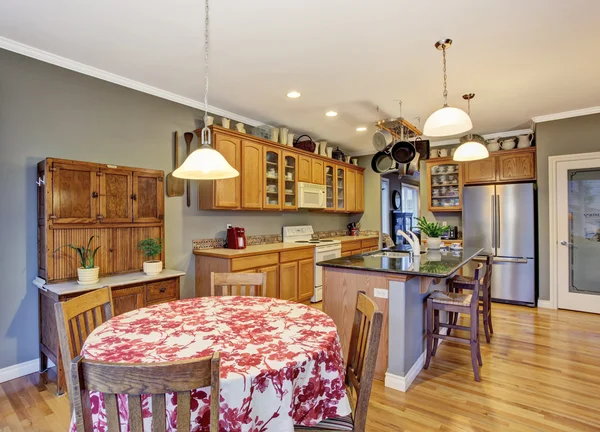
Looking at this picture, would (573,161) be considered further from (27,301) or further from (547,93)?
(27,301)

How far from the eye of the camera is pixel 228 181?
3.79 meters

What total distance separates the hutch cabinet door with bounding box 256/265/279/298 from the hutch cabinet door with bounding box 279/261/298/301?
6 cm

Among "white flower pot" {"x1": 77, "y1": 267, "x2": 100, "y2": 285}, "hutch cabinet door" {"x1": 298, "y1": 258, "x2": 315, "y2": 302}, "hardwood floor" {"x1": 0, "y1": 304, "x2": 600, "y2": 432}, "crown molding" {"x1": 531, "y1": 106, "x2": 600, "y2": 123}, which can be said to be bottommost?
"hardwood floor" {"x1": 0, "y1": 304, "x2": 600, "y2": 432}

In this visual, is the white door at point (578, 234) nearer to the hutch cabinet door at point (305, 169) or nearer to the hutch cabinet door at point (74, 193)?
the hutch cabinet door at point (305, 169)

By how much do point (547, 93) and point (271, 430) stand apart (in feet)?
13.9

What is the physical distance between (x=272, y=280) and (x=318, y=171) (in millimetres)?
2094

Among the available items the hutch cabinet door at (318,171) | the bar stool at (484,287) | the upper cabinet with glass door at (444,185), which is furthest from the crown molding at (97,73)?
the upper cabinet with glass door at (444,185)

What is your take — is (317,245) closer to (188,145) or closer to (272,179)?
(272,179)

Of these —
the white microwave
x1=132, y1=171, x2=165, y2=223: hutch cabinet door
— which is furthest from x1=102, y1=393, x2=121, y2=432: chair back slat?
the white microwave

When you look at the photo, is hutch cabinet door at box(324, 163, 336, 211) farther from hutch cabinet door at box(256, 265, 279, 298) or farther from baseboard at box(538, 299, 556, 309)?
baseboard at box(538, 299, 556, 309)

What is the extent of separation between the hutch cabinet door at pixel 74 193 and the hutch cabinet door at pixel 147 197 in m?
0.33

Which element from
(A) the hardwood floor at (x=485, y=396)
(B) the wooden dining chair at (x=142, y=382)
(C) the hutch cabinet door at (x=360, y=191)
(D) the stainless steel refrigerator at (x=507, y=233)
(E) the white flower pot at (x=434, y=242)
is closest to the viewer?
(B) the wooden dining chair at (x=142, y=382)

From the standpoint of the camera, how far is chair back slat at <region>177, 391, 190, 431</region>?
2.81 feet

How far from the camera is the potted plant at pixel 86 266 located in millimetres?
2516
